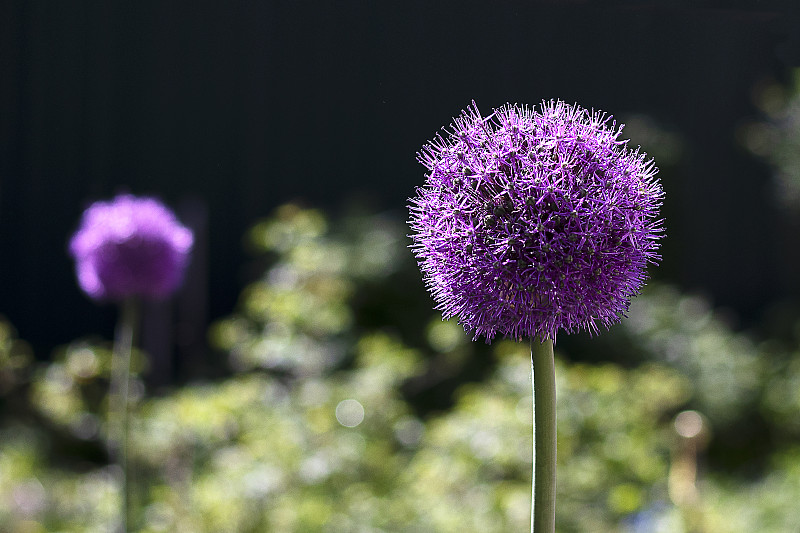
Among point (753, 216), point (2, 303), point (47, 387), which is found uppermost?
point (753, 216)

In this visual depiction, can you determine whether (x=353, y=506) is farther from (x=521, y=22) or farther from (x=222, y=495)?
(x=521, y=22)

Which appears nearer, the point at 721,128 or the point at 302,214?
the point at 302,214

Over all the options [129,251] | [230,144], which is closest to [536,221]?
[129,251]

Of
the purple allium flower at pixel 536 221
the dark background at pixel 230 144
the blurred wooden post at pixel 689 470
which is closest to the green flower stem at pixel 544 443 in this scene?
the purple allium flower at pixel 536 221

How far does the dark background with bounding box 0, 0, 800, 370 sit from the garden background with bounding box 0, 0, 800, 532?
0.08 ft

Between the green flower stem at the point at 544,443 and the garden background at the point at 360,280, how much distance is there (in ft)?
3.19

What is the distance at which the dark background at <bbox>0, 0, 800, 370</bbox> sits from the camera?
4.74m

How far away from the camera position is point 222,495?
2830 millimetres

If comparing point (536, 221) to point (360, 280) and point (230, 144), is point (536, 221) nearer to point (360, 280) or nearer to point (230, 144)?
point (360, 280)

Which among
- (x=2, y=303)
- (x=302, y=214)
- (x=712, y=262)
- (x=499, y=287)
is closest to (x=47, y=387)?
(x=302, y=214)

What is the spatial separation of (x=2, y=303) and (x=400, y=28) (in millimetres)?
5261

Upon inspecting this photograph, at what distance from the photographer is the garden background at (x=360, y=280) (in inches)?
93.5

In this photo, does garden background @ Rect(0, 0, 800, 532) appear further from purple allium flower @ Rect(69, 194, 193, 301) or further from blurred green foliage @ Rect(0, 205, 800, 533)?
purple allium flower @ Rect(69, 194, 193, 301)

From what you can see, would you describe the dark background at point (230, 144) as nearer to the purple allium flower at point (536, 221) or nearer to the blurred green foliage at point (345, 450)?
the blurred green foliage at point (345, 450)
